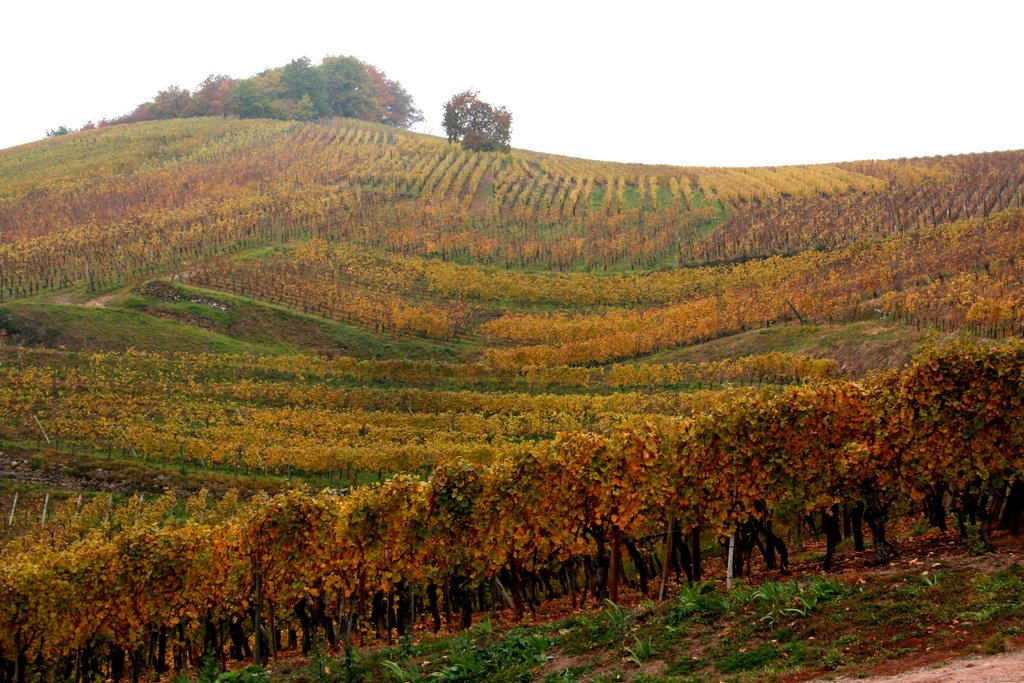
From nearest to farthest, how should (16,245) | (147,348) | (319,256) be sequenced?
(147,348), (16,245), (319,256)

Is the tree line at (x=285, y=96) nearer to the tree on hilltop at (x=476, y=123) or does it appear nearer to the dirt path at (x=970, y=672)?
the tree on hilltop at (x=476, y=123)

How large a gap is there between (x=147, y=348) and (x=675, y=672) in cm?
6751

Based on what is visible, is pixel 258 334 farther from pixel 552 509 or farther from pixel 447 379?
pixel 552 509

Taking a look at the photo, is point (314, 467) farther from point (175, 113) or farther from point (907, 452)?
point (175, 113)

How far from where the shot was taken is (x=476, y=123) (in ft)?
520

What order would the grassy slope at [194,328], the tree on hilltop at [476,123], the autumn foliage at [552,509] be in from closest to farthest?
the autumn foliage at [552,509] → the grassy slope at [194,328] → the tree on hilltop at [476,123]

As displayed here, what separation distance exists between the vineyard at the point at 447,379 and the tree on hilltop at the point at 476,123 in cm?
350

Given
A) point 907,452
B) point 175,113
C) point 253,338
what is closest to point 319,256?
point 253,338

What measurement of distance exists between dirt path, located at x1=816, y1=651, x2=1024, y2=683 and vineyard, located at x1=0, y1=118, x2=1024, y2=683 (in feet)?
16.7

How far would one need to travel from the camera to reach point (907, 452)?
A: 17016mm

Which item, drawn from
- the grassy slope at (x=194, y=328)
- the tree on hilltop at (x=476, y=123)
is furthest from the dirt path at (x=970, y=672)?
the tree on hilltop at (x=476, y=123)

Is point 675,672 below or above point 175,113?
below

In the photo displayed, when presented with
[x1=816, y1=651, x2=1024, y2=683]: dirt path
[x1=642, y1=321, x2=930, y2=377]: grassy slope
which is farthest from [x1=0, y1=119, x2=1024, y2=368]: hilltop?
[x1=816, y1=651, x2=1024, y2=683]: dirt path

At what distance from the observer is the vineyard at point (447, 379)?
18656 mm
